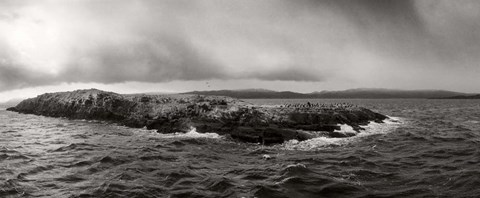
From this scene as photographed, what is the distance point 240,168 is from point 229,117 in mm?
19964

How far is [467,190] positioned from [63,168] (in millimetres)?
22674

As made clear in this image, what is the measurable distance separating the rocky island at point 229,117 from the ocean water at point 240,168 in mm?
2769

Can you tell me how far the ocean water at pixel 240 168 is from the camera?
55.5ft

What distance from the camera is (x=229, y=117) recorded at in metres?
42.0

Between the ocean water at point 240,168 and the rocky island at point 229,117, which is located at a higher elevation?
the rocky island at point 229,117

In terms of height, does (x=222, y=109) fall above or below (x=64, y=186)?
above

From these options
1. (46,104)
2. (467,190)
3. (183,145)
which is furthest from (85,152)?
(46,104)

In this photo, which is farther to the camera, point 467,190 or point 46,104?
point 46,104

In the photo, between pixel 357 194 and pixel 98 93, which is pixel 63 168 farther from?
pixel 98 93

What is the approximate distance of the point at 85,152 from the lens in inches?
1078

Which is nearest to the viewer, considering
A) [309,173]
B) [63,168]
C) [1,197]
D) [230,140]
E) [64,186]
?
[1,197]

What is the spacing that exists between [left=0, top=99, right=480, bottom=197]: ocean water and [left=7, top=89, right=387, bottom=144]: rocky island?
9.08ft

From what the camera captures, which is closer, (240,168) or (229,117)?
(240,168)

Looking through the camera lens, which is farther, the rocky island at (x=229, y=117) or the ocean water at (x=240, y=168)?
the rocky island at (x=229, y=117)
